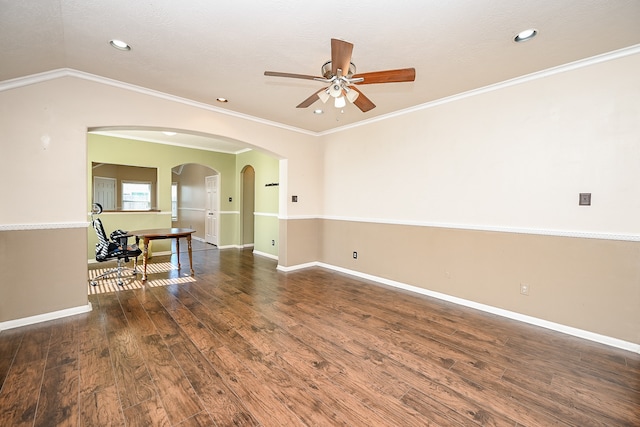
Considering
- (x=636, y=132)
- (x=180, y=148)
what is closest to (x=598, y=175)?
(x=636, y=132)

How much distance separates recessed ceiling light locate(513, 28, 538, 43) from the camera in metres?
2.17

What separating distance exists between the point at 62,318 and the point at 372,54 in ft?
14.2

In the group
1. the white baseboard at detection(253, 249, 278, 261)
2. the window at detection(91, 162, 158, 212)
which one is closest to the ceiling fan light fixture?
the white baseboard at detection(253, 249, 278, 261)

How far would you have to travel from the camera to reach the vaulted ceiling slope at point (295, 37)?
1.92 meters

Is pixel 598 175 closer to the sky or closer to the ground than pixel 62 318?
closer to the sky

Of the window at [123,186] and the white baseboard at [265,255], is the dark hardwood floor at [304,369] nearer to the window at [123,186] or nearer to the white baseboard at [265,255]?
the white baseboard at [265,255]

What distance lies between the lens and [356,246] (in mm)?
4863

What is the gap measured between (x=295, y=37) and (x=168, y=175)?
5.53m

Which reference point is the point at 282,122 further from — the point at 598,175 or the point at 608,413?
the point at 608,413

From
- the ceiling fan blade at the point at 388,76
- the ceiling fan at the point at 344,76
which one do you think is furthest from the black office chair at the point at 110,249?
the ceiling fan blade at the point at 388,76

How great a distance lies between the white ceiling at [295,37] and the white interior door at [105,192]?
21.7ft

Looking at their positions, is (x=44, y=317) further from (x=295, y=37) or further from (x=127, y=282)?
(x=295, y=37)

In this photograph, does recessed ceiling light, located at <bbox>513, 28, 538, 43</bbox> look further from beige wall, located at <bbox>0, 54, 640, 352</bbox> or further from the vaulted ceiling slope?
beige wall, located at <bbox>0, 54, 640, 352</bbox>

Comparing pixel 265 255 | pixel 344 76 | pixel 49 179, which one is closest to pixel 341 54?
pixel 344 76
